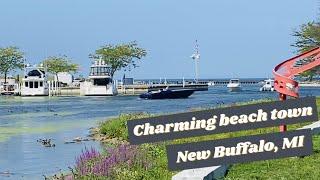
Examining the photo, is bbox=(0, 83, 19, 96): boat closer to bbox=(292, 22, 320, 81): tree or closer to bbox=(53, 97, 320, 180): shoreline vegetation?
bbox=(292, 22, 320, 81): tree

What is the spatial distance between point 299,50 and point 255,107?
55.7 m

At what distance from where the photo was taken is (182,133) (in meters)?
10.2

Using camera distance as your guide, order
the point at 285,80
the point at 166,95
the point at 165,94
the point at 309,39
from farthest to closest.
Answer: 1. the point at 166,95
2. the point at 165,94
3. the point at 309,39
4. the point at 285,80

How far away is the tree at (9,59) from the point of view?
15325 centimetres

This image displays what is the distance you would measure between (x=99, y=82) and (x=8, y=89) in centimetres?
2824

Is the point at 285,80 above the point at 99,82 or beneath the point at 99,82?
above

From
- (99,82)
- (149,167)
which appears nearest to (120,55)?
(99,82)

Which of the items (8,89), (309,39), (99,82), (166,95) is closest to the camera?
(309,39)

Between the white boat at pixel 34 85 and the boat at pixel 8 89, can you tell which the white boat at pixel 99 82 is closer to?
the white boat at pixel 34 85

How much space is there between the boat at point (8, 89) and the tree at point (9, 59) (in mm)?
6293

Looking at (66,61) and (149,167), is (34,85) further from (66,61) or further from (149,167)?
(149,167)

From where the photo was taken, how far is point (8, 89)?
482 ft

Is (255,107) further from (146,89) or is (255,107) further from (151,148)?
(146,89)

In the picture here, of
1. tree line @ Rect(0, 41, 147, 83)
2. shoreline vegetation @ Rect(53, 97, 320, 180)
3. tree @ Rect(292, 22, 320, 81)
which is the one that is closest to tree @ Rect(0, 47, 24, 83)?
tree line @ Rect(0, 41, 147, 83)
